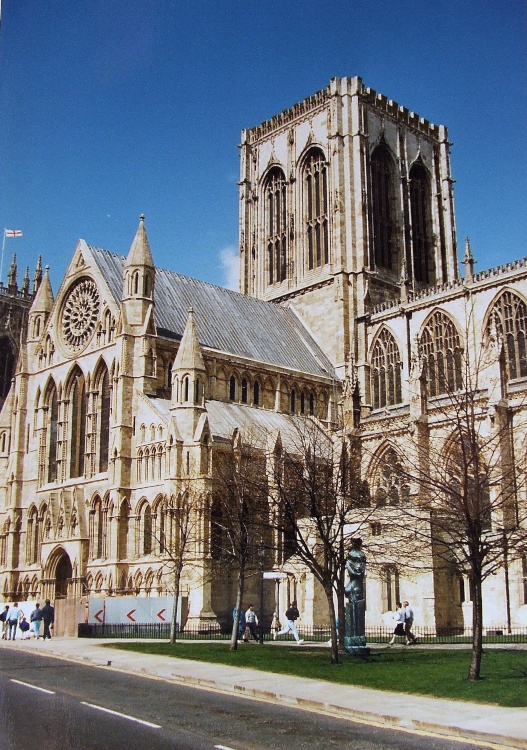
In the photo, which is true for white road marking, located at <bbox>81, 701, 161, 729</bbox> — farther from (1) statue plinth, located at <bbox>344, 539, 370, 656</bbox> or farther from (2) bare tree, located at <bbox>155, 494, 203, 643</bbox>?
(2) bare tree, located at <bbox>155, 494, 203, 643</bbox>

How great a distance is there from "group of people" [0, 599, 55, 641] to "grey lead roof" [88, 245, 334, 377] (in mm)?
18936

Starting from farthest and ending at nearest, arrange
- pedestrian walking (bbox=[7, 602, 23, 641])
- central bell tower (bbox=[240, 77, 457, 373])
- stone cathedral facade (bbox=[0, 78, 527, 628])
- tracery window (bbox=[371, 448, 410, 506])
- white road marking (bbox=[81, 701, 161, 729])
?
central bell tower (bbox=[240, 77, 457, 373]), stone cathedral facade (bbox=[0, 78, 527, 628]), tracery window (bbox=[371, 448, 410, 506]), pedestrian walking (bbox=[7, 602, 23, 641]), white road marking (bbox=[81, 701, 161, 729])

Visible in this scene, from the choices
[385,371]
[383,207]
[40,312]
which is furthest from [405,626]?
[383,207]

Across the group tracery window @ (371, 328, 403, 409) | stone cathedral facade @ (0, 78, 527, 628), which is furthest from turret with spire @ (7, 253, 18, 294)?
tracery window @ (371, 328, 403, 409)

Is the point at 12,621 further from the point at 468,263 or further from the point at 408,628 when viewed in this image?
the point at 468,263

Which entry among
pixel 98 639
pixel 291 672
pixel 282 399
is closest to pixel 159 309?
pixel 282 399

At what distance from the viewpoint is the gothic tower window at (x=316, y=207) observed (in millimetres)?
68562

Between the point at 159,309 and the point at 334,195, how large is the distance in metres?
19.8

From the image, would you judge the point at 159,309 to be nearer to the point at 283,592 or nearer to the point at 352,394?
the point at 352,394

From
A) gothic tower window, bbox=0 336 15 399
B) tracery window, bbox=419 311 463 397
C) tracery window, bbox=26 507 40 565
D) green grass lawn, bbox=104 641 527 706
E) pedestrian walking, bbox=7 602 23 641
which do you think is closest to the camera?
green grass lawn, bbox=104 641 527 706

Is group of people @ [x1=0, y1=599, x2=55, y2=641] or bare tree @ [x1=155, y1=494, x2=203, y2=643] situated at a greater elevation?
bare tree @ [x1=155, y1=494, x2=203, y2=643]

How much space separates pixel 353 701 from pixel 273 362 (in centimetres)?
4251

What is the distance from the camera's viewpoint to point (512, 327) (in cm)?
5372

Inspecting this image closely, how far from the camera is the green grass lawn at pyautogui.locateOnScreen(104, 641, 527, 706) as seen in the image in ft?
58.9
